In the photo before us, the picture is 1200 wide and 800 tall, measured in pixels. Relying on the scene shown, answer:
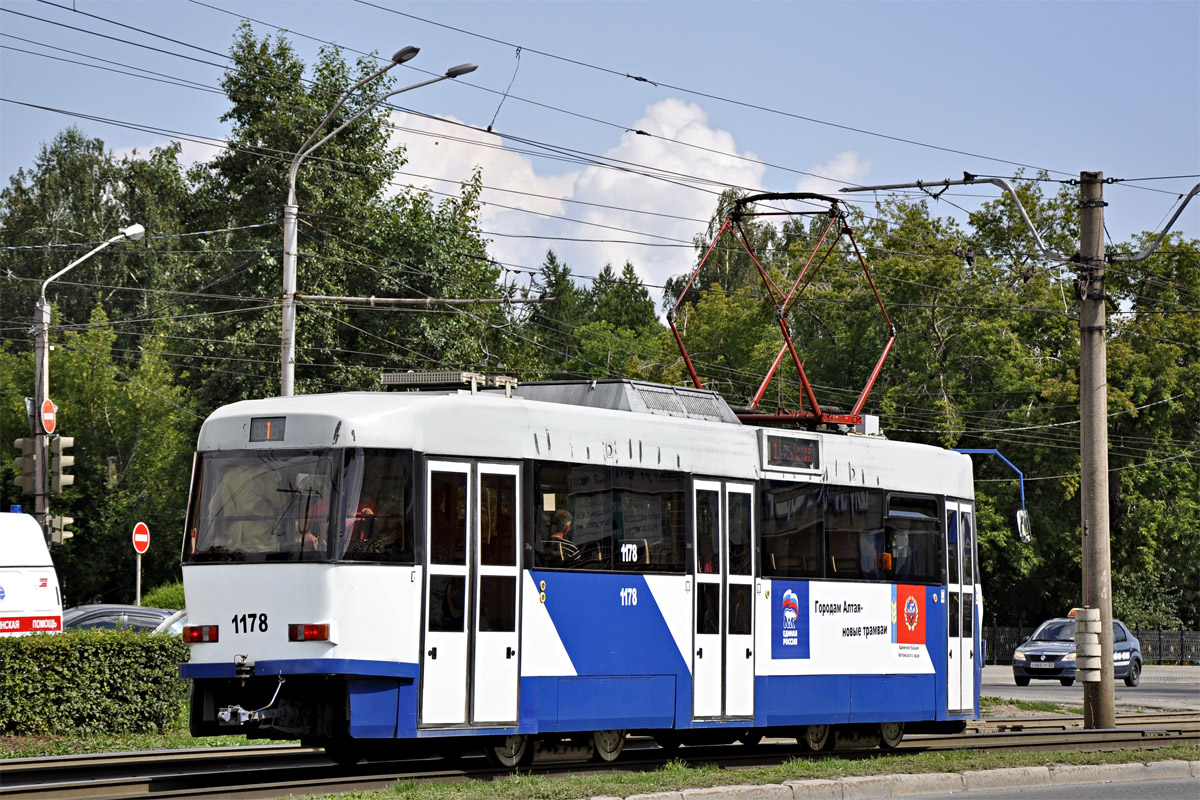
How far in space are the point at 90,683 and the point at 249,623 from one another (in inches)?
276

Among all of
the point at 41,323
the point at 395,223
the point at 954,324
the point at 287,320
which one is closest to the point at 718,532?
the point at 287,320

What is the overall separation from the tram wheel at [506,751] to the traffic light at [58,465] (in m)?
13.4

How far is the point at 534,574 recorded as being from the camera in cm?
1300

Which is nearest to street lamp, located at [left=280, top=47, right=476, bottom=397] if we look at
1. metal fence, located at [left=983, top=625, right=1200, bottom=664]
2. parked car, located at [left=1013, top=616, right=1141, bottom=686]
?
parked car, located at [left=1013, top=616, right=1141, bottom=686]

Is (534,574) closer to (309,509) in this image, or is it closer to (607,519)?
(607,519)

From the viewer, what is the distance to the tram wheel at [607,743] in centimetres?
1385

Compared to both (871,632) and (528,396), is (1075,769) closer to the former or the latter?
(871,632)

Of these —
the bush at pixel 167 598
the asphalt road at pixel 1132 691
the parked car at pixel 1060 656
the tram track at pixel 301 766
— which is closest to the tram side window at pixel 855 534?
the tram track at pixel 301 766

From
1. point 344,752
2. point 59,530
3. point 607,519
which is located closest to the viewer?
point 344,752

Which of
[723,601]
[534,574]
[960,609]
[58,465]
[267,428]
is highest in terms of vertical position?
[58,465]

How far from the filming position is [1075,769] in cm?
1400

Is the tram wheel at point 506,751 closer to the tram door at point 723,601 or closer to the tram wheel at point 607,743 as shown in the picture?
the tram wheel at point 607,743

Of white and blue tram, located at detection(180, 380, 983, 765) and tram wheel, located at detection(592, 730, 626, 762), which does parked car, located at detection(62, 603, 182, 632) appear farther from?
tram wheel, located at detection(592, 730, 626, 762)

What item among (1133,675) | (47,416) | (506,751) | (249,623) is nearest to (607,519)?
(506,751)
